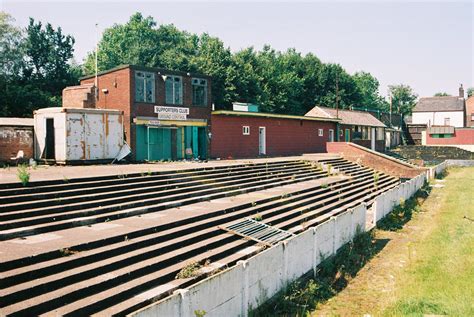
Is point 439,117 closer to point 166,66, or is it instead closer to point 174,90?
point 166,66

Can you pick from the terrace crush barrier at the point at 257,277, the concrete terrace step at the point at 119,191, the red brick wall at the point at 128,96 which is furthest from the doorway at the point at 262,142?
the terrace crush barrier at the point at 257,277

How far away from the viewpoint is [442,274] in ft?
32.8

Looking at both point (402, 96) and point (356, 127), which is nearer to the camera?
point (356, 127)

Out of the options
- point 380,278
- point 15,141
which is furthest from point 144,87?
point 380,278

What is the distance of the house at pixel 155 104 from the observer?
20625 millimetres

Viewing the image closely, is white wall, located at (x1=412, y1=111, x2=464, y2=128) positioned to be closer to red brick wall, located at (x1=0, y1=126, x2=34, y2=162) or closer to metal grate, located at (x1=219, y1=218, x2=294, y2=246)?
red brick wall, located at (x1=0, y1=126, x2=34, y2=162)

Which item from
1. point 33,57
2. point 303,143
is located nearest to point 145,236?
point 303,143

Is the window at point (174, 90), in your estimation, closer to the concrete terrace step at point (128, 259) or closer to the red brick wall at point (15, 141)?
the red brick wall at point (15, 141)

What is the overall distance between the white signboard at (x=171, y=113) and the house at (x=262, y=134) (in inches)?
91.5

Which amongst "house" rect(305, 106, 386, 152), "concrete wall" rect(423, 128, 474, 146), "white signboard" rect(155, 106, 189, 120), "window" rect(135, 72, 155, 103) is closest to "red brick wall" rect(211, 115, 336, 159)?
"white signboard" rect(155, 106, 189, 120)

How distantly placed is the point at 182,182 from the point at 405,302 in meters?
7.68

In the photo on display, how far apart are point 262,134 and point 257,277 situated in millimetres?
21612

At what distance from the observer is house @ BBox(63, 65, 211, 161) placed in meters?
20.6

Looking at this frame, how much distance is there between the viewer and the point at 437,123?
6869 cm
